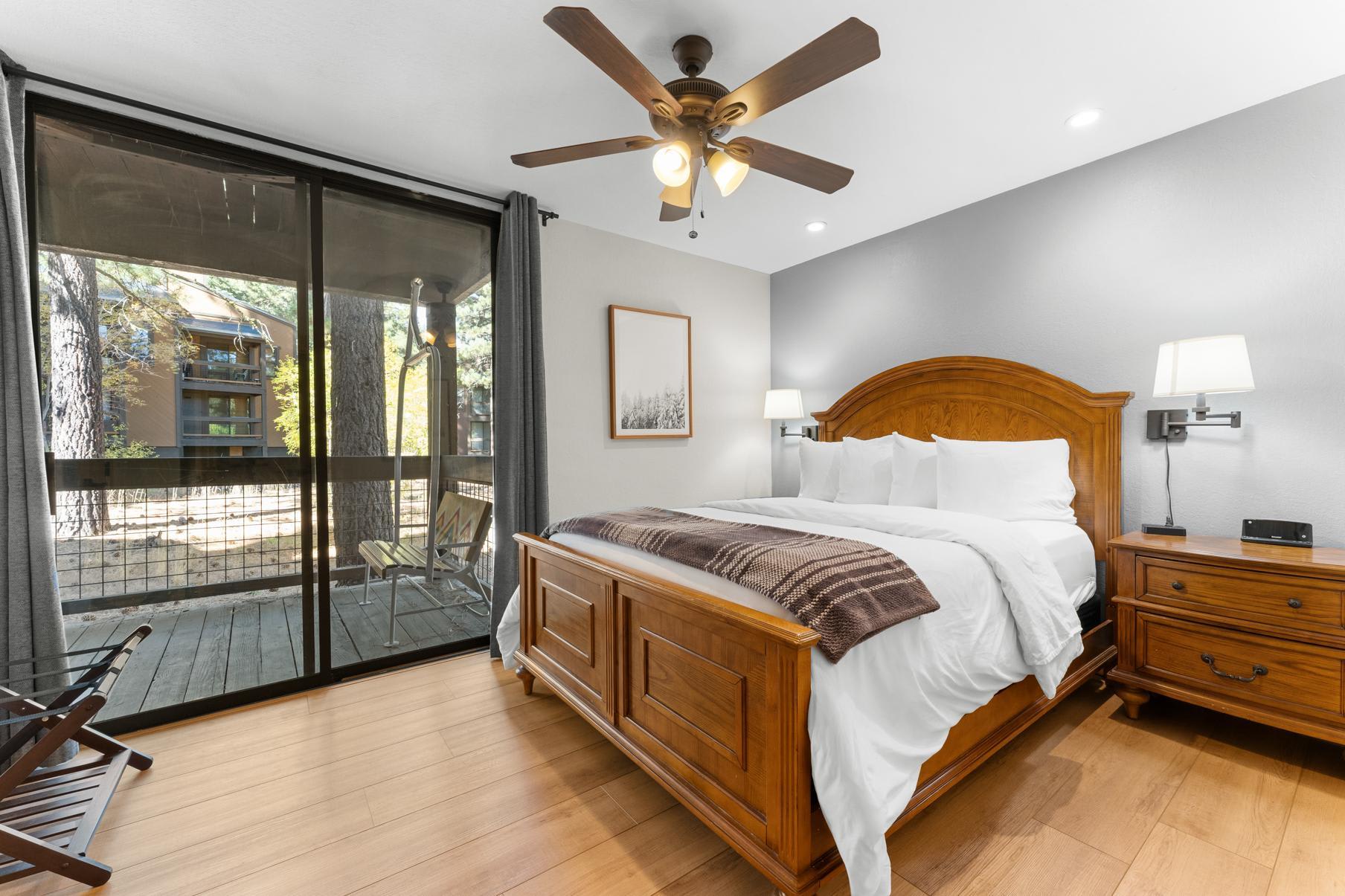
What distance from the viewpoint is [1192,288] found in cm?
250

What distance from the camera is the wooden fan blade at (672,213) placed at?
2.30m

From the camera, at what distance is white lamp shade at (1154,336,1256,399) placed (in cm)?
215

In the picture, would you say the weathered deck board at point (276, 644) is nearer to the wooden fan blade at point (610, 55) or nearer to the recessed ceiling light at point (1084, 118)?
the wooden fan blade at point (610, 55)

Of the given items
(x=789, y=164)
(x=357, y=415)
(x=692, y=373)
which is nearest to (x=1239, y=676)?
(x=789, y=164)

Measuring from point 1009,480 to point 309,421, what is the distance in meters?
3.34

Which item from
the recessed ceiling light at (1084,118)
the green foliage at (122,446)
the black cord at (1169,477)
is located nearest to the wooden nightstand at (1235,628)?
the black cord at (1169,477)

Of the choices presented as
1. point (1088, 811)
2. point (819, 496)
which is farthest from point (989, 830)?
point (819, 496)

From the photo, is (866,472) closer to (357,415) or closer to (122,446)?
(357,415)

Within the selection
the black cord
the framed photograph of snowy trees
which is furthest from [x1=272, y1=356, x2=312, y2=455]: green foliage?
the black cord

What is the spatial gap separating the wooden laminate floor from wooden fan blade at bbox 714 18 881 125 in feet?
7.08

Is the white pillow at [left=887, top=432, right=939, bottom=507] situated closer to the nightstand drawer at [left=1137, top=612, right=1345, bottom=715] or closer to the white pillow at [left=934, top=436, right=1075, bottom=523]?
the white pillow at [left=934, top=436, right=1075, bottom=523]

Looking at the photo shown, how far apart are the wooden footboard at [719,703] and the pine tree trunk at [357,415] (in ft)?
3.92

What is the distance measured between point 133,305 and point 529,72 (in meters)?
1.91

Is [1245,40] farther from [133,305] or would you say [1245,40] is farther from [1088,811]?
[133,305]
